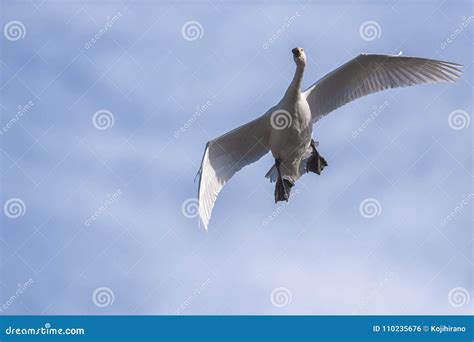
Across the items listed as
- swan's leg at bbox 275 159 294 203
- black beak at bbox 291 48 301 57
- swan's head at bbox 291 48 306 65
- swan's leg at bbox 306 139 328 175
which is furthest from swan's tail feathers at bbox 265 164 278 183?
black beak at bbox 291 48 301 57

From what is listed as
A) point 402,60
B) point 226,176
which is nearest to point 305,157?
point 226,176

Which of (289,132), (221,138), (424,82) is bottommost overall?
(221,138)

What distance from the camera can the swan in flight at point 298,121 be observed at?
18.0 m

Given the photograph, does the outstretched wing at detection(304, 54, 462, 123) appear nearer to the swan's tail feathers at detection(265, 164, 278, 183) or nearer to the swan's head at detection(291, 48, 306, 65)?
the swan's head at detection(291, 48, 306, 65)

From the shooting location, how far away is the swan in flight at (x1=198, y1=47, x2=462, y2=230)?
18031 millimetres

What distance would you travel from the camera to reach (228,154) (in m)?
19.1

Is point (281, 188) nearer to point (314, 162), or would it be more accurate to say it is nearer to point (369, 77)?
point (314, 162)

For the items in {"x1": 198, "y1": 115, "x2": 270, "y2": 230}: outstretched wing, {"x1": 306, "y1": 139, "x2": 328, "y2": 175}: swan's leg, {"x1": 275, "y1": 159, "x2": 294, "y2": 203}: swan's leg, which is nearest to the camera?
{"x1": 198, "y1": 115, "x2": 270, "y2": 230}: outstretched wing

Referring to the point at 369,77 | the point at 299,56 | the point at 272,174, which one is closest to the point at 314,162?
the point at 272,174

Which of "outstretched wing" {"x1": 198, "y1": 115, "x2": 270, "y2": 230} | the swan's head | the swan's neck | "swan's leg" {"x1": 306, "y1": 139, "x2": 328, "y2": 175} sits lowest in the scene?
"outstretched wing" {"x1": 198, "y1": 115, "x2": 270, "y2": 230}

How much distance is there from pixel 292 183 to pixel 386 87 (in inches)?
121

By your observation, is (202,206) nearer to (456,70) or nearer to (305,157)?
(305,157)

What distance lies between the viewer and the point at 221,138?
61.1 ft

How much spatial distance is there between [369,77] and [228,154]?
12.1 feet
